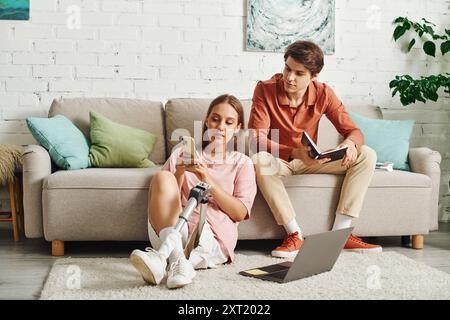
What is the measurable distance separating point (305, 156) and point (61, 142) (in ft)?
4.04

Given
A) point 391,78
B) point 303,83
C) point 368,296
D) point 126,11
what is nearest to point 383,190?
point 303,83

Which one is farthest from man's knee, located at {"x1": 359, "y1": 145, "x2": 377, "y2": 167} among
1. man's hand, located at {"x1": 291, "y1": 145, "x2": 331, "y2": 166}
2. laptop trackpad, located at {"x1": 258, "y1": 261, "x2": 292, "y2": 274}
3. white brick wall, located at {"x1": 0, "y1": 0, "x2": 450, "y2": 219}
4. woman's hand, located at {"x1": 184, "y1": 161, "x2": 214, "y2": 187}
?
white brick wall, located at {"x1": 0, "y1": 0, "x2": 450, "y2": 219}

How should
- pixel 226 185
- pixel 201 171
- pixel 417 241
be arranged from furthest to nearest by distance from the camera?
pixel 417 241 < pixel 226 185 < pixel 201 171

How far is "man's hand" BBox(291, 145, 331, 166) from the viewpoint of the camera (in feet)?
9.20

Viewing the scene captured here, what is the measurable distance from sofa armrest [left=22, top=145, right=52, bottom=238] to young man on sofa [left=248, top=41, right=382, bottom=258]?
40.7 inches

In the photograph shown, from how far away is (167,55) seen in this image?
3.79 meters

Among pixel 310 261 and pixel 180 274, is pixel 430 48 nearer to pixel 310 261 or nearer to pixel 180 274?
pixel 310 261

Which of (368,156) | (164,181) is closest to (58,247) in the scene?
(164,181)

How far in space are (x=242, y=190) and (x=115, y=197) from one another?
619mm

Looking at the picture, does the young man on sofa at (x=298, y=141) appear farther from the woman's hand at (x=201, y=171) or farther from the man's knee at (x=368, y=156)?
the woman's hand at (x=201, y=171)

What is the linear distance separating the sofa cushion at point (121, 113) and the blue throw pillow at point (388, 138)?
1161 millimetres
